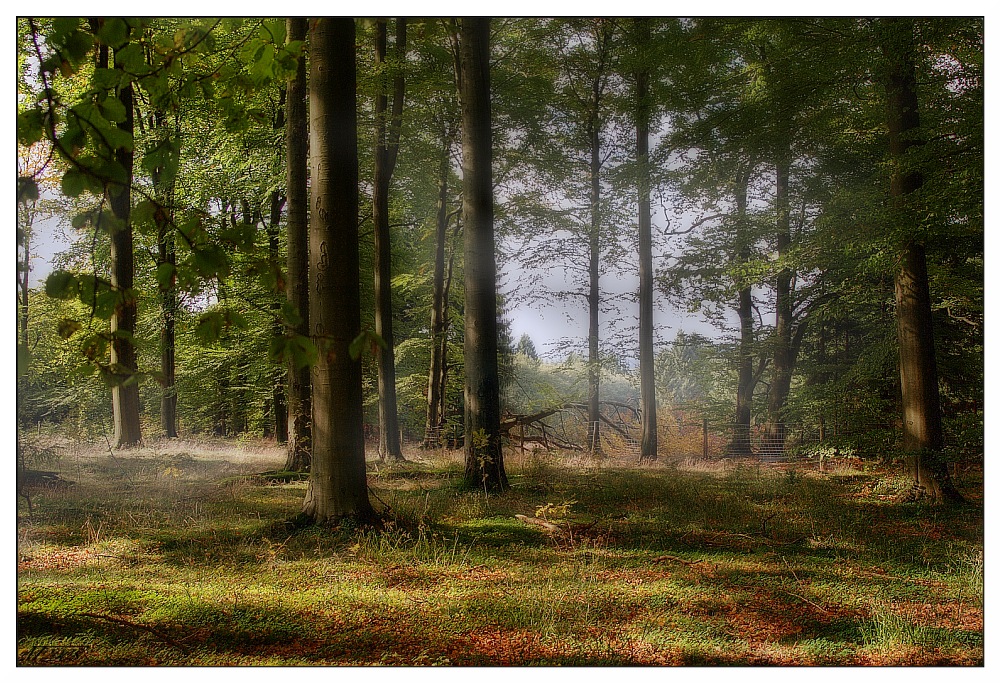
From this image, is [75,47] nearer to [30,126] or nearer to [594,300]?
[30,126]

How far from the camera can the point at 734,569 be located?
3252mm

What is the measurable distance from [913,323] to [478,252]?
12.1 ft

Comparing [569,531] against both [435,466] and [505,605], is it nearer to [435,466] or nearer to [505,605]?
[505,605]

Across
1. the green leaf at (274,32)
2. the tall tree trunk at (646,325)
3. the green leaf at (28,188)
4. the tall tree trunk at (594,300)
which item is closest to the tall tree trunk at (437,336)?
the tall tree trunk at (594,300)

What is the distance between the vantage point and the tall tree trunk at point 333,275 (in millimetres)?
3551

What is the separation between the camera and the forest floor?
2.62 meters

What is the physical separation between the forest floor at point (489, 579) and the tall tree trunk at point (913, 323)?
315mm

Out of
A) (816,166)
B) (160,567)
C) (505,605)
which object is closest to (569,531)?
(505,605)

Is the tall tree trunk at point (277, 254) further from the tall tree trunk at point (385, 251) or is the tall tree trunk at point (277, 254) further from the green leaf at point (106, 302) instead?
the green leaf at point (106, 302)

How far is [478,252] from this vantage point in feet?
Answer: 16.4

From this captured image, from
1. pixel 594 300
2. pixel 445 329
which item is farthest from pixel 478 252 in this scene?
pixel 445 329

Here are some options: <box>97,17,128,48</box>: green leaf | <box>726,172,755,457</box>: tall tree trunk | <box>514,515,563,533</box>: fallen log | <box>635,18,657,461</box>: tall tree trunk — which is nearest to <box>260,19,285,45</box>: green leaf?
<box>97,17,128,48</box>: green leaf
